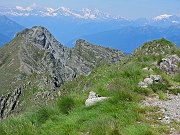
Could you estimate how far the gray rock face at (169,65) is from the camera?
16.8 metres

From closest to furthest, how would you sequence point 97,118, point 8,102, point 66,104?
1. point 97,118
2. point 66,104
3. point 8,102

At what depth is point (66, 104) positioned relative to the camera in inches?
423

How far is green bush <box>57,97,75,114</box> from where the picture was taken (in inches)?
407

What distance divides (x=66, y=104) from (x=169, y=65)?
901 cm

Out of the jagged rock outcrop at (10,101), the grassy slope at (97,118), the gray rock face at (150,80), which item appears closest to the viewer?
the grassy slope at (97,118)

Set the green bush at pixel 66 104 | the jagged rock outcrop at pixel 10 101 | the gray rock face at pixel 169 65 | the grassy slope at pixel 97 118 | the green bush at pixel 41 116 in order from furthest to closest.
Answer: the jagged rock outcrop at pixel 10 101 → the gray rock face at pixel 169 65 → the green bush at pixel 66 104 → the green bush at pixel 41 116 → the grassy slope at pixel 97 118

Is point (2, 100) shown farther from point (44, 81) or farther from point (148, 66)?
point (148, 66)

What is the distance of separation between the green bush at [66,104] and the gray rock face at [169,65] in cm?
818

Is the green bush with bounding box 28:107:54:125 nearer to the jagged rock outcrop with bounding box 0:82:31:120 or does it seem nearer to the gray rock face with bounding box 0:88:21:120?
the jagged rock outcrop with bounding box 0:82:31:120

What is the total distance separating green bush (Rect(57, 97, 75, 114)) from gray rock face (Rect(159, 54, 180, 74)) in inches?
322

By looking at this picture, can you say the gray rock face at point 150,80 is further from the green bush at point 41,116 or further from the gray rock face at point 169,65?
the green bush at point 41,116

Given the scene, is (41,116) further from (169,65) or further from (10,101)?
(10,101)

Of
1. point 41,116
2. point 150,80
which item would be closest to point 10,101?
point 150,80

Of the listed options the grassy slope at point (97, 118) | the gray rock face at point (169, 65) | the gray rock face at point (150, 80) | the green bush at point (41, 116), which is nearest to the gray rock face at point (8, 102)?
the gray rock face at point (169, 65)
